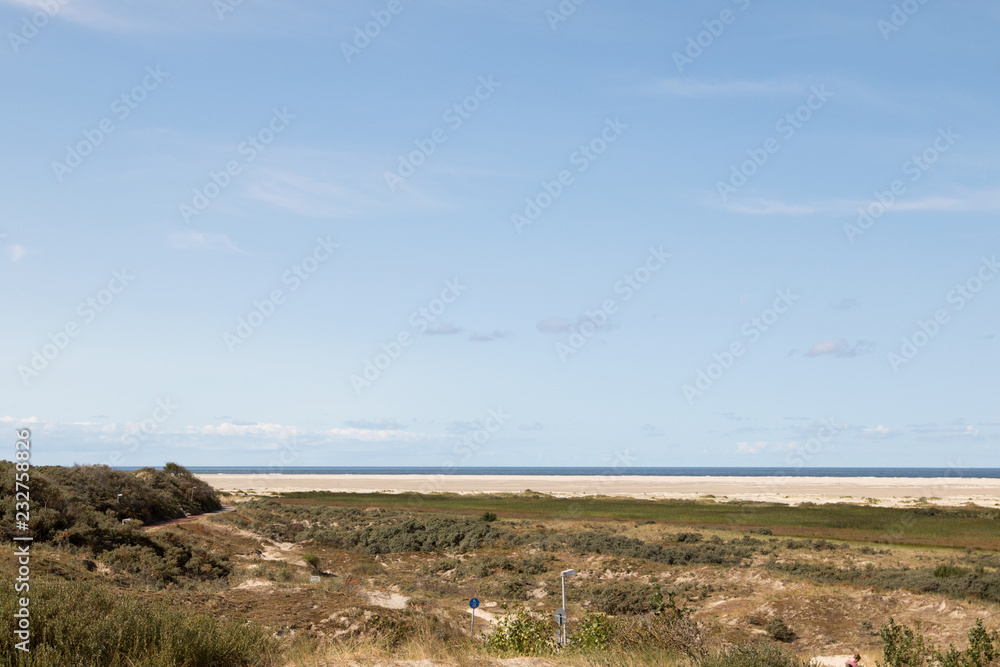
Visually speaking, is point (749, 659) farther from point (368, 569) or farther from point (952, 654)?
point (368, 569)

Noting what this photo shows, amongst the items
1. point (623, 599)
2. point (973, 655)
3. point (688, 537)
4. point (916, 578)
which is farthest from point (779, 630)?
point (688, 537)

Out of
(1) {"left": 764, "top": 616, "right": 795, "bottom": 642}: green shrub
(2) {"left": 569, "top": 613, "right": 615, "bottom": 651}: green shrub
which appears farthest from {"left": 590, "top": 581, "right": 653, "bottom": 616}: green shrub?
(2) {"left": 569, "top": 613, "right": 615, "bottom": 651}: green shrub

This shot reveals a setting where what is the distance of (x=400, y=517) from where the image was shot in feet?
196

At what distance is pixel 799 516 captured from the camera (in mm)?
69062

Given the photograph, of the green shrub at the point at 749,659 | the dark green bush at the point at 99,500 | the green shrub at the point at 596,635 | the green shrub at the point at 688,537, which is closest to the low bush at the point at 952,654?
the green shrub at the point at 749,659

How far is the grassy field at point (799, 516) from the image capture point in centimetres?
5225

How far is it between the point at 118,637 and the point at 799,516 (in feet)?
235

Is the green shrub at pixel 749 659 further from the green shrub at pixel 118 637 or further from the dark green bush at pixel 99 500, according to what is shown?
the dark green bush at pixel 99 500

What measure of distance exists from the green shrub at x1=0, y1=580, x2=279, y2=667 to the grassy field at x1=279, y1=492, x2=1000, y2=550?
50.7 metres

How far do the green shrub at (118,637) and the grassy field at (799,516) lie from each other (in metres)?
50.7

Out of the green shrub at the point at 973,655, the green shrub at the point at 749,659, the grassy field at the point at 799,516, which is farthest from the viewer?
the grassy field at the point at 799,516

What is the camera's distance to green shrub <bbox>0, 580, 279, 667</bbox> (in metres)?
7.65

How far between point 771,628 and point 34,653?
23466mm

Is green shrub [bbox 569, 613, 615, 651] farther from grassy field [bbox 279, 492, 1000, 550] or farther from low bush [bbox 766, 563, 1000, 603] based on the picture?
grassy field [bbox 279, 492, 1000, 550]
